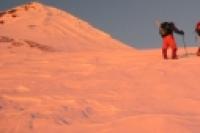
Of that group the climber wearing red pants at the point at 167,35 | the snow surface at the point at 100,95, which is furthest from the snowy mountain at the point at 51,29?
the snow surface at the point at 100,95

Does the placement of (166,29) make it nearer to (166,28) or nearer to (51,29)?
(166,28)

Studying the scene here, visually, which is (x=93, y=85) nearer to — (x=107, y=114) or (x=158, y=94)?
(x=158, y=94)

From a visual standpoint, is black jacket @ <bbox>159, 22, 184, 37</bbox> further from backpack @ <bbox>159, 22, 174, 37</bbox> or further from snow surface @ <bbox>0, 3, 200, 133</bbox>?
snow surface @ <bbox>0, 3, 200, 133</bbox>

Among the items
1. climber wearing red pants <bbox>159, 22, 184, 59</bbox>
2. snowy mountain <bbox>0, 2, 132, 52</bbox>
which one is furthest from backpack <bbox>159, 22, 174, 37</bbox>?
snowy mountain <bbox>0, 2, 132, 52</bbox>

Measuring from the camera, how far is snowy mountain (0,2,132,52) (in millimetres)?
51906

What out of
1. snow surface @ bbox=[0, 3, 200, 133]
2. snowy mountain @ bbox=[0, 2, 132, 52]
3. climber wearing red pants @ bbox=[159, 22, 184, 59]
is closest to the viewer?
snow surface @ bbox=[0, 3, 200, 133]

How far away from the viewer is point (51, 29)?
57.9 metres

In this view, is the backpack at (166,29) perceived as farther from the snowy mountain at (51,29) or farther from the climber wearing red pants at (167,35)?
the snowy mountain at (51,29)

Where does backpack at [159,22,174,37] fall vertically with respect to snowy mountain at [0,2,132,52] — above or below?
above

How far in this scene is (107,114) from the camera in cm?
747

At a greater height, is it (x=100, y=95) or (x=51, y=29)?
(x=100, y=95)

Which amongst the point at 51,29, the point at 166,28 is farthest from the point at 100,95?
the point at 51,29

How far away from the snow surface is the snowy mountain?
36.4 metres

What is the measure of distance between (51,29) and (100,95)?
49719mm
